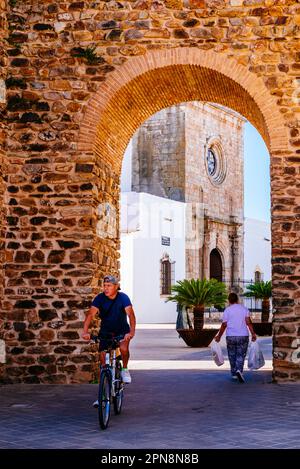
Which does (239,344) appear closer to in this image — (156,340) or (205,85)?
(205,85)

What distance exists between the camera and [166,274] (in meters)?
32.7

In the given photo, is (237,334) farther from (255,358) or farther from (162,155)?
(162,155)

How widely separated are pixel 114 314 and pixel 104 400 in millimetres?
1023

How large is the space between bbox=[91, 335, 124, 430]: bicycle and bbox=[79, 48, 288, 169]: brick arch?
415cm

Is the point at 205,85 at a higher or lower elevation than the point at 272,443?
higher

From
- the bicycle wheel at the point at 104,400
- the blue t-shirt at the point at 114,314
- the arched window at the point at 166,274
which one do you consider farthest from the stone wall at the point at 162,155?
the bicycle wheel at the point at 104,400

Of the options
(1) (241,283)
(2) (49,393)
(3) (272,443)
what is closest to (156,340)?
(2) (49,393)

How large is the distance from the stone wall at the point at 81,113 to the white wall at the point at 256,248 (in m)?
28.8

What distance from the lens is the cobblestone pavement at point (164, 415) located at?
6297 mm

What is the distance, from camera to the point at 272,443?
6172 millimetres

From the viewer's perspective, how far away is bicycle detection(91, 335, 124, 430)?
690cm

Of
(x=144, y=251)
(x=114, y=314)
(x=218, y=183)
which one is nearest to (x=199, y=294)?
(x=114, y=314)

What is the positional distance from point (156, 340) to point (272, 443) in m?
14.3
